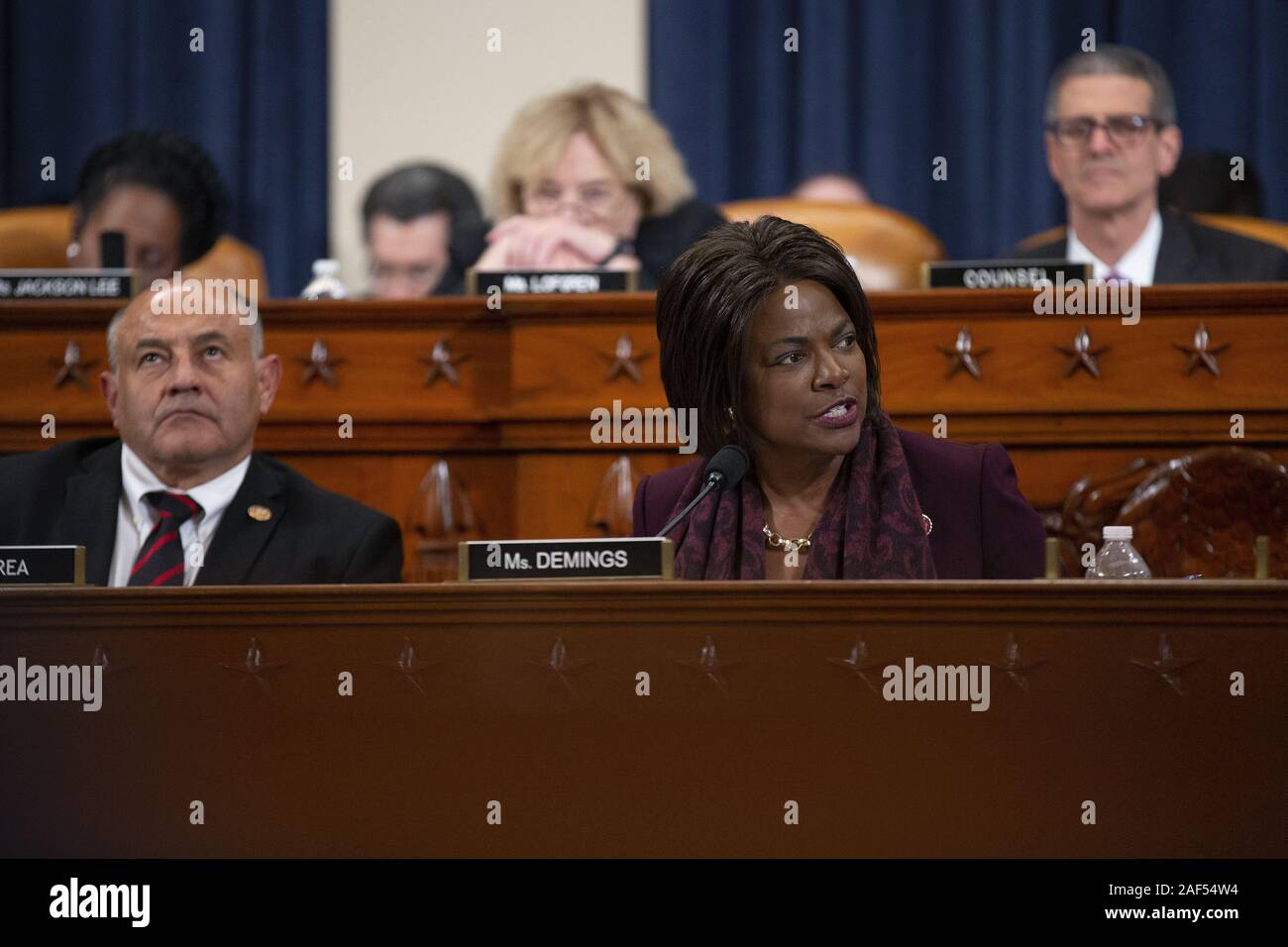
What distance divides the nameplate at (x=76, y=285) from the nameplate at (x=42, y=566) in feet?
4.01

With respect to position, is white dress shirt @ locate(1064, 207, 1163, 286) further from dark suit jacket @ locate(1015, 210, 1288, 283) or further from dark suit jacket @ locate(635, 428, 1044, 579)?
dark suit jacket @ locate(635, 428, 1044, 579)

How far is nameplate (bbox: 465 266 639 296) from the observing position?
2.79m

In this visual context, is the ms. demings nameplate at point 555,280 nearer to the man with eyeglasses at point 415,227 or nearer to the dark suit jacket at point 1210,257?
the man with eyeglasses at point 415,227

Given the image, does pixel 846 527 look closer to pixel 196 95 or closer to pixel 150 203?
pixel 150 203

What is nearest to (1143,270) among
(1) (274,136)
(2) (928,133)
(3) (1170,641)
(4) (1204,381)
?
(4) (1204,381)

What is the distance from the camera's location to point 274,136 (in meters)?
4.98

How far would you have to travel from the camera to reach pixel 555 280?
2811mm

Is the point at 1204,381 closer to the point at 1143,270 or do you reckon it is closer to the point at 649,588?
the point at 1143,270

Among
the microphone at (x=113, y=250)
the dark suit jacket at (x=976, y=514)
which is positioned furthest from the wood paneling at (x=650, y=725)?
the microphone at (x=113, y=250)

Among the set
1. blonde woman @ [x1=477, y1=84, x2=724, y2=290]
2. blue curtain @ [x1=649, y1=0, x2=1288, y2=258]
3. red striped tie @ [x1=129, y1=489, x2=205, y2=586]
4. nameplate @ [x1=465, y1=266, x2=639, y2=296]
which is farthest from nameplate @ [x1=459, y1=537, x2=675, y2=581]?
blue curtain @ [x1=649, y1=0, x2=1288, y2=258]

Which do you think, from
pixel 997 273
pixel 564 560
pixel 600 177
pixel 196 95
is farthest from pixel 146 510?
pixel 196 95

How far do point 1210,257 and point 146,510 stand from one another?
211cm

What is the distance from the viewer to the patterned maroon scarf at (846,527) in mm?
2002

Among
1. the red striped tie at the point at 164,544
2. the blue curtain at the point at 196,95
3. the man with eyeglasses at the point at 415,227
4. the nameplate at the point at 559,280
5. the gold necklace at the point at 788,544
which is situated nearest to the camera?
the gold necklace at the point at 788,544
